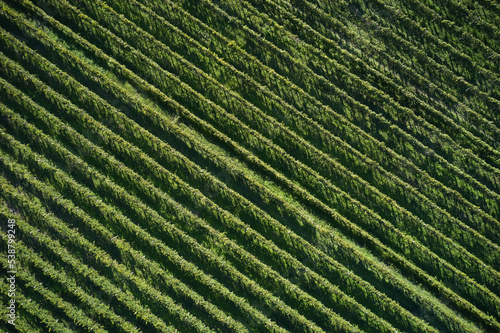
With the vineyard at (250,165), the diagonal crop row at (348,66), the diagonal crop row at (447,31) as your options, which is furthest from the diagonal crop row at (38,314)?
the diagonal crop row at (447,31)

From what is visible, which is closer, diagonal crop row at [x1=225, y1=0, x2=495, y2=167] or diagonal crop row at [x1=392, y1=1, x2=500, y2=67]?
diagonal crop row at [x1=225, y1=0, x2=495, y2=167]

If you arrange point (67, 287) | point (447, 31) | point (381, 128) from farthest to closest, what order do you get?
point (447, 31) < point (381, 128) < point (67, 287)

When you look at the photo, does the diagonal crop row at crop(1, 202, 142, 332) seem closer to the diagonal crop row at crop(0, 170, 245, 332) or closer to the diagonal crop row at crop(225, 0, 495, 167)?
the diagonal crop row at crop(0, 170, 245, 332)

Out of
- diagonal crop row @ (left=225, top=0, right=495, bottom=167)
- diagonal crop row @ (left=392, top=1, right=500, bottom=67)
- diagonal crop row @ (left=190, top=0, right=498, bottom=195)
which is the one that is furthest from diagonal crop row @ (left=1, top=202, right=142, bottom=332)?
diagonal crop row @ (left=392, top=1, right=500, bottom=67)

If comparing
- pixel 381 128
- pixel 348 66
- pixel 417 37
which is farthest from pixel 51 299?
pixel 417 37

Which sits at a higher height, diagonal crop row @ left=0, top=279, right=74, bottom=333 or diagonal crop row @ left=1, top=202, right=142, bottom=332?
diagonal crop row @ left=1, top=202, right=142, bottom=332

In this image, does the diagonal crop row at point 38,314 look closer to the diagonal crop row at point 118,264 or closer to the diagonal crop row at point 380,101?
the diagonal crop row at point 118,264

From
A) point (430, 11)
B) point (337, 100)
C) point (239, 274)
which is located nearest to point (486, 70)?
point (430, 11)

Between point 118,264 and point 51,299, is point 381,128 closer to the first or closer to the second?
point 118,264

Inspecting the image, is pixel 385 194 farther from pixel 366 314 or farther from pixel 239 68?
pixel 239 68
